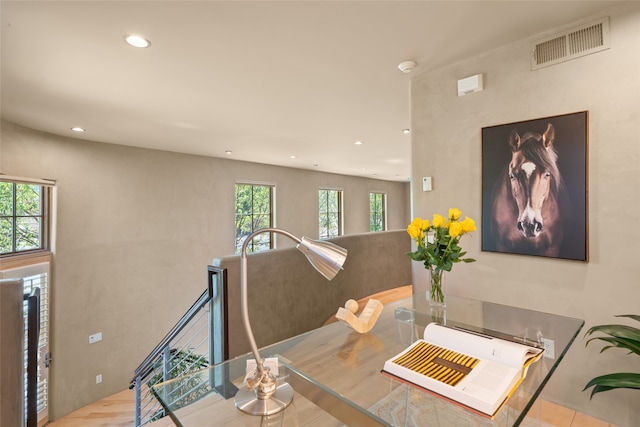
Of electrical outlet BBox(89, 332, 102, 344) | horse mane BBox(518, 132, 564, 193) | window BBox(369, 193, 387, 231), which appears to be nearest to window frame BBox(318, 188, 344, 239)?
window BBox(369, 193, 387, 231)

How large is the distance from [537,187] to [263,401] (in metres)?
1.86

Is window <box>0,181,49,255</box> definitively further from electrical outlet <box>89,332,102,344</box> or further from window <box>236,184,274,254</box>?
window <box>236,184,274,254</box>

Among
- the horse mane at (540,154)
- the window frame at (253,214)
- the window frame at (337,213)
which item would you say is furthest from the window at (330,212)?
the horse mane at (540,154)

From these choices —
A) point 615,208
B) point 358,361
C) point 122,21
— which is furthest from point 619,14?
point 122,21

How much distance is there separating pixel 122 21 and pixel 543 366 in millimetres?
2453

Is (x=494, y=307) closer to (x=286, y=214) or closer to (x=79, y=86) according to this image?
(x=79, y=86)

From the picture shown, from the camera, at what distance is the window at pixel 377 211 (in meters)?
9.48

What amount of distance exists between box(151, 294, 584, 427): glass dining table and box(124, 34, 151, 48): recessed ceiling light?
1.80 metres

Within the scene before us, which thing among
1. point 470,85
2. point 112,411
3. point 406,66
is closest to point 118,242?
point 112,411

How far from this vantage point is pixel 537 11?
5.23ft

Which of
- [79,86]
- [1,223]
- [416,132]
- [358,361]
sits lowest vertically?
[358,361]

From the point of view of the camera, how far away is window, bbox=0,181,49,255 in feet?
11.6

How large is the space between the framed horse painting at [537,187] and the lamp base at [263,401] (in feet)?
5.39

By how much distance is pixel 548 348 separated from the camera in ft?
4.06
